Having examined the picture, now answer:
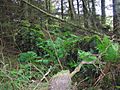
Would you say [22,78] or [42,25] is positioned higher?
[42,25]

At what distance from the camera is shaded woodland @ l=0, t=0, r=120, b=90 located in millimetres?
3324

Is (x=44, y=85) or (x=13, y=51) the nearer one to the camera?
(x=44, y=85)

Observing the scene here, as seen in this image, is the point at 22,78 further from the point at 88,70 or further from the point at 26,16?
the point at 26,16

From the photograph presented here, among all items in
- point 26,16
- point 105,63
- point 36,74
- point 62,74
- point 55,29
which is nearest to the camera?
point 62,74

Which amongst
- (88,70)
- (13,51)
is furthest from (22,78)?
(13,51)

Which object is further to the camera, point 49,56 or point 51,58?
point 49,56

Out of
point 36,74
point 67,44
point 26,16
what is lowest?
point 36,74

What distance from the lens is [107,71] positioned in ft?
11.1

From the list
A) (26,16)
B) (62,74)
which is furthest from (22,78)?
(26,16)

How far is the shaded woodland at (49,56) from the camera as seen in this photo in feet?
10.9

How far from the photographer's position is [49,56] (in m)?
4.88

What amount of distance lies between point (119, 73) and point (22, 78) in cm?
120

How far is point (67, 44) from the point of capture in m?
4.45

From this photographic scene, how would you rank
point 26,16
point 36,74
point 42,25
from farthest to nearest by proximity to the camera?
1. point 42,25
2. point 26,16
3. point 36,74
